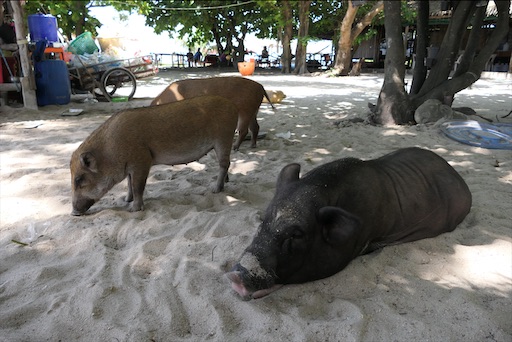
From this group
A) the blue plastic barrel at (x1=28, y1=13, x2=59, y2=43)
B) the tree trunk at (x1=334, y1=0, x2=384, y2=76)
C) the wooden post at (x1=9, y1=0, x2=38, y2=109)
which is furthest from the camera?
the tree trunk at (x1=334, y1=0, x2=384, y2=76)

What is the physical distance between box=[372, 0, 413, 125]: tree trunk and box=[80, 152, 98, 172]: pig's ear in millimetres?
5116

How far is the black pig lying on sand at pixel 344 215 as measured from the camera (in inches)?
78.0

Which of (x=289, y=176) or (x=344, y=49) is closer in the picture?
(x=289, y=176)

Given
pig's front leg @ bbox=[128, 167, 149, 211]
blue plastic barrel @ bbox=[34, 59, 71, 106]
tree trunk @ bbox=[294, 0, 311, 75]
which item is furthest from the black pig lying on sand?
tree trunk @ bbox=[294, 0, 311, 75]

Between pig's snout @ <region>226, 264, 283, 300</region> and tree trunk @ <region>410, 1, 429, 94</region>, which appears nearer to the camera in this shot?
pig's snout @ <region>226, 264, 283, 300</region>

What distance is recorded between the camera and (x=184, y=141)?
349 centimetres

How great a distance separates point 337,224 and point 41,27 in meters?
9.79

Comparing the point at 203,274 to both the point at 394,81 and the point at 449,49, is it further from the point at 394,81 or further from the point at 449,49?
the point at 449,49

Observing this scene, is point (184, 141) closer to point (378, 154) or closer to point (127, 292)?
point (127, 292)

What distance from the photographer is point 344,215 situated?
1976 mm

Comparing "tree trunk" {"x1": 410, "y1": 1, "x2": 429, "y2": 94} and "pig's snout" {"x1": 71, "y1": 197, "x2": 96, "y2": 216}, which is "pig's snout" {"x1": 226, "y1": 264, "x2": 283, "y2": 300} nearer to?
"pig's snout" {"x1": 71, "y1": 197, "x2": 96, "y2": 216}

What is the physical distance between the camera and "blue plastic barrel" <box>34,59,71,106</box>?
8.28 meters

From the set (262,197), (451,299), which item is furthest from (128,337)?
(262,197)

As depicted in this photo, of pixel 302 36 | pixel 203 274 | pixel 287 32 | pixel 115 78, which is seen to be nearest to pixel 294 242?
pixel 203 274
